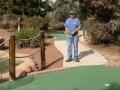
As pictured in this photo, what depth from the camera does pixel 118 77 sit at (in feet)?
17.2

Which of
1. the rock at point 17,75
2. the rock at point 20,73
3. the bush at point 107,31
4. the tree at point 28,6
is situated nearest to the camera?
the rock at point 17,75

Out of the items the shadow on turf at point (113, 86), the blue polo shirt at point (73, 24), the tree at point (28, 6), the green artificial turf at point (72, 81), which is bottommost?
the green artificial turf at point (72, 81)

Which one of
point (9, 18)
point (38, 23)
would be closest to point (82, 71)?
point (38, 23)

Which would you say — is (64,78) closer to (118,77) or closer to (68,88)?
(68,88)

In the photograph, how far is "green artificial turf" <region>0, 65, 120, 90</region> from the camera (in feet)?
14.9

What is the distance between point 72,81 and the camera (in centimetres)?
496

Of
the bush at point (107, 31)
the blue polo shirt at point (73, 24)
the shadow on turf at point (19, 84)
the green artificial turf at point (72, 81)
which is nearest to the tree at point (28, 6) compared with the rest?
the bush at point (107, 31)

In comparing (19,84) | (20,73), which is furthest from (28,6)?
(19,84)

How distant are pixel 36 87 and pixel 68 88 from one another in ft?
2.34

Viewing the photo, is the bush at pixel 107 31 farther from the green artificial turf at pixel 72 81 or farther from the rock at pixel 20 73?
the rock at pixel 20 73

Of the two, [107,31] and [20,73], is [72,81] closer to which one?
[20,73]

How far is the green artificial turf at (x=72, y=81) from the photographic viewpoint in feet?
14.9

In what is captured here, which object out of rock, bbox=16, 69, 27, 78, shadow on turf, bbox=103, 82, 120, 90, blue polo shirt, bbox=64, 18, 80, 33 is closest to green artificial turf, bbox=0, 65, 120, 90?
shadow on turf, bbox=103, 82, 120, 90

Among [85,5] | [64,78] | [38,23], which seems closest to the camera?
[64,78]
